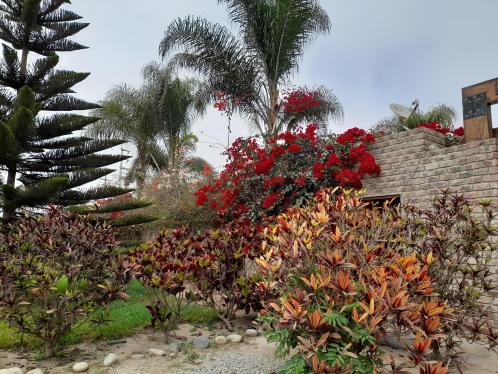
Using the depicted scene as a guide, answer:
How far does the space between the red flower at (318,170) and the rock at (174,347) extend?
369 cm

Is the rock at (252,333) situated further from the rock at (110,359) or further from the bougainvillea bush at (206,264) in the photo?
the rock at (110,359)

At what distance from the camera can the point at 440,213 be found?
3.96 meters

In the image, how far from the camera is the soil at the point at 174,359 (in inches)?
143

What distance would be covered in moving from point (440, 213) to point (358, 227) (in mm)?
1051

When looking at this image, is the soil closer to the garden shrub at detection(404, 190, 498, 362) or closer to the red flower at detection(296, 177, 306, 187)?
the garden shrub at detection(404, 190, 498, 362)

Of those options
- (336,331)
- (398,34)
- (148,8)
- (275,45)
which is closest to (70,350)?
(336,331)

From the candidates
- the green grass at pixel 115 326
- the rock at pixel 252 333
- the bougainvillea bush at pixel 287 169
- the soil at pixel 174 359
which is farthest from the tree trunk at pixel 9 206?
the rock at pixel 252 333

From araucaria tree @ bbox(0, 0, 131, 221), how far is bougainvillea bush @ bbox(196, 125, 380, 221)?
2627 mm

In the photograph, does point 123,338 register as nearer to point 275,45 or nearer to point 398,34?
point 398,34

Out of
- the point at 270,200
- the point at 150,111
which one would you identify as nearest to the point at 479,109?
the point at 270,200

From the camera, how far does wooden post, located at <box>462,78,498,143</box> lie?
5.53 meters

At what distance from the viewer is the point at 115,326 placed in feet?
16.2

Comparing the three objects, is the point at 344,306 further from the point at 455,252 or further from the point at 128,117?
the point at 128,117

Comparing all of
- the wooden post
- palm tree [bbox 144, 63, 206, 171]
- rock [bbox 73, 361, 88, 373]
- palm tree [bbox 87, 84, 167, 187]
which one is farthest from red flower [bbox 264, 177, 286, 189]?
palm tree [bbox 87, 84, 167, 187]
